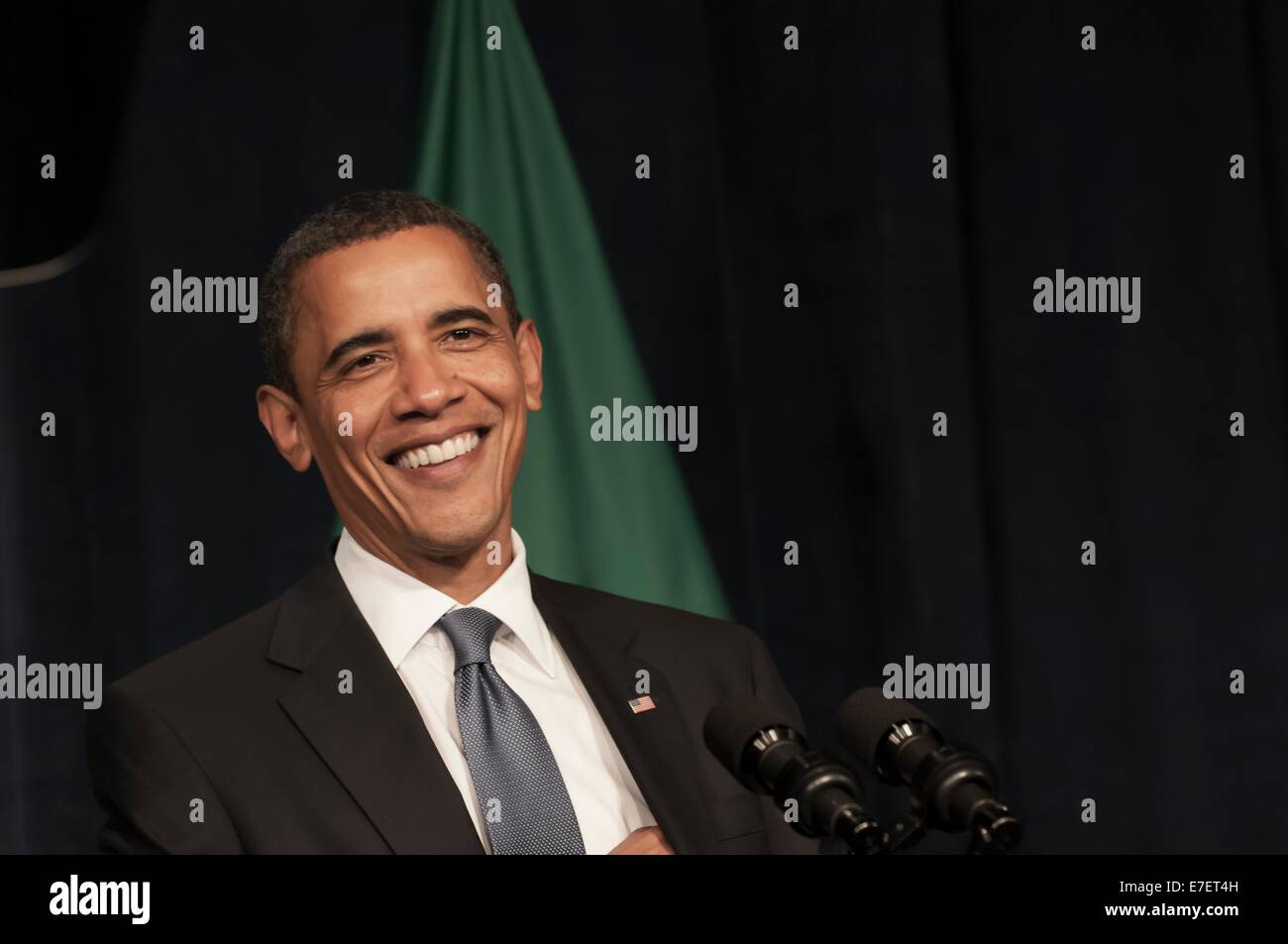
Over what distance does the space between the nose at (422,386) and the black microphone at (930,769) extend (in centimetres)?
94

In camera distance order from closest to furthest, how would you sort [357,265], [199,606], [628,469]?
[357,265]
[199,606]
[628,469]

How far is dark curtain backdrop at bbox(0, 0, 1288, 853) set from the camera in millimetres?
2898

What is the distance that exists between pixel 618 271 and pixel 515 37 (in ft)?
1.50

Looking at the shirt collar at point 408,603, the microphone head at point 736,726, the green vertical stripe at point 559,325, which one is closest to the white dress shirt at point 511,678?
the shirt collar at point 408,603

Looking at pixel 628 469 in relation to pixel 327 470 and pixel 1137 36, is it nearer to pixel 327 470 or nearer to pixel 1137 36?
pixel 327 470

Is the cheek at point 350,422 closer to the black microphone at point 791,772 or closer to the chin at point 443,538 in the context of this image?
the chin at point 443,538

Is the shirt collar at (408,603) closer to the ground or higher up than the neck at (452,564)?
closer to the ground

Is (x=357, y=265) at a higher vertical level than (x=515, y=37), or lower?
lower

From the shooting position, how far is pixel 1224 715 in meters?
3.09

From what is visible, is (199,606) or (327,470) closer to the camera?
(327,470)

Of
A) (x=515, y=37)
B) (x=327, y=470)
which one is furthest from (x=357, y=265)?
(x=515, y=37)

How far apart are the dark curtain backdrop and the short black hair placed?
242 millimetres

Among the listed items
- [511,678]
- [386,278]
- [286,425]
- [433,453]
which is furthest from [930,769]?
[286,425]

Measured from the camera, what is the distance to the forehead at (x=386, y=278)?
2521 millimetres
